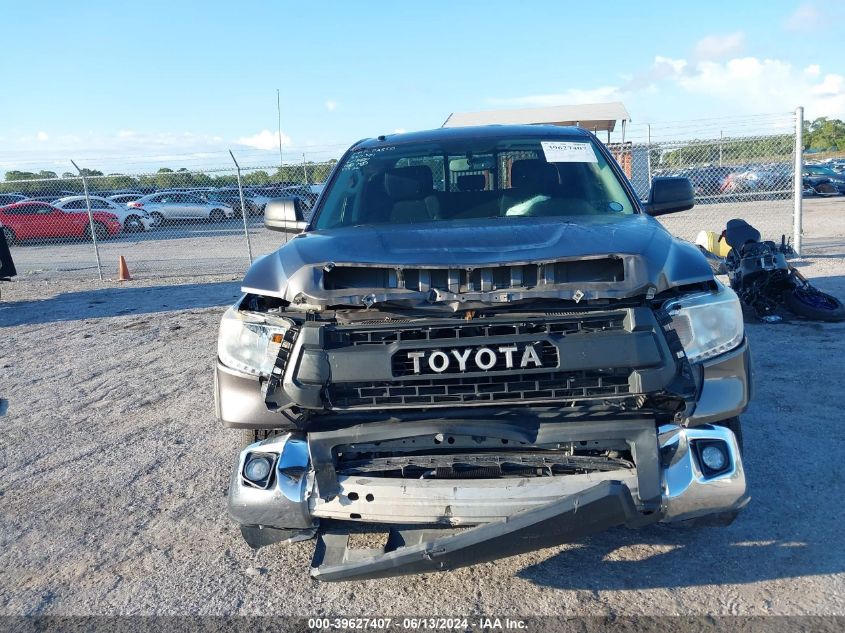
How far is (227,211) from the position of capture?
23.6 meters

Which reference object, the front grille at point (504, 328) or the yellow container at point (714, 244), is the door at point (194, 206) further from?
the front grille at point (504, 328)

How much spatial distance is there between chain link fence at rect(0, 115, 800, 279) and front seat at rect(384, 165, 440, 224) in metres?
5.51

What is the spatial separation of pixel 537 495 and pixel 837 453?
8.08ft

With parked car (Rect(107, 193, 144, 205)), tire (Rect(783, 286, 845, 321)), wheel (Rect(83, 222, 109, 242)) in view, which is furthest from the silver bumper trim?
parked car (Rect(107, 193, 144, 205))

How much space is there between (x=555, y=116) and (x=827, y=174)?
1170 cm

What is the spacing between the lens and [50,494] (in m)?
4.25

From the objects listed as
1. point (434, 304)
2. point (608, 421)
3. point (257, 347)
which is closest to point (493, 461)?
point (608, 421)

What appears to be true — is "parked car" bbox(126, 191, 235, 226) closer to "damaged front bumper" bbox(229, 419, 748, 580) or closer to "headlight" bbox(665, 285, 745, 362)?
"damaged front bumper" bbox(229, 419, 748, 580)

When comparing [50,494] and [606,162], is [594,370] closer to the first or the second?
[606,162]

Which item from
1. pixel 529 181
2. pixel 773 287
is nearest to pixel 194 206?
pixel 773 287

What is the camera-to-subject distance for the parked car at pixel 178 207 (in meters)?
24.1

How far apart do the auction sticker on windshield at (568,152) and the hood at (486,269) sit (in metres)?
1.35

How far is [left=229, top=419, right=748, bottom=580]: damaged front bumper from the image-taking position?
Result: 2648 millimetres

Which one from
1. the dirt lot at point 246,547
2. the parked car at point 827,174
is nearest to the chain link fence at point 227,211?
the dirt lot at point 246,547
